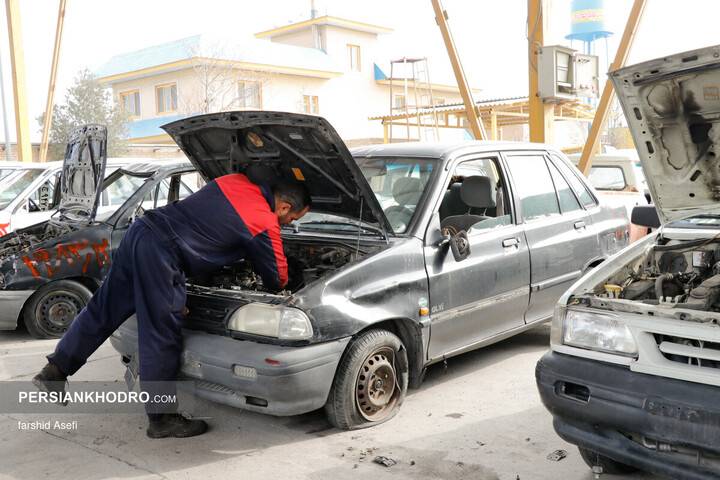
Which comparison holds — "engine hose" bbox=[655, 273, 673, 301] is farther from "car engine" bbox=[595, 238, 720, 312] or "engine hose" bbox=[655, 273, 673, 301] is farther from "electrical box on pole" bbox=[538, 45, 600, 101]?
"electrical box on pole" bbox=[538, 45, 600, 101]

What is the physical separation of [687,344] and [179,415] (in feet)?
9.23

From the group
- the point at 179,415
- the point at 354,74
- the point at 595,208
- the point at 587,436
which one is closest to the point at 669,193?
the point at 587,436

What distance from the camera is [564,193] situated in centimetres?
545

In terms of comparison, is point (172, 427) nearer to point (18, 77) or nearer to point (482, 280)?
point (482, 280)

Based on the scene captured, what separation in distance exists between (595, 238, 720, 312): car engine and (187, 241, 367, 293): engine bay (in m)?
1.66

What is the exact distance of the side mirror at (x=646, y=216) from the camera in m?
4.29

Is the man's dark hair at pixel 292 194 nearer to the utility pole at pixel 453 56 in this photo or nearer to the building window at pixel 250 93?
the utility pole at pixel 453 56

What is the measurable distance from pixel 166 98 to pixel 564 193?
2791 centimetres

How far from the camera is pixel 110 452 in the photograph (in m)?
3.74

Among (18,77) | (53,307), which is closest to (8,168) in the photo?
(53,307)

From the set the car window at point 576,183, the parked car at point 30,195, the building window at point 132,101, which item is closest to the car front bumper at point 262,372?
the car window at point 576,183

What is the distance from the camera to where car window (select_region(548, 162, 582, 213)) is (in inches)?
212

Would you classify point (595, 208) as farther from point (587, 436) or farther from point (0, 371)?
point (0, 371)

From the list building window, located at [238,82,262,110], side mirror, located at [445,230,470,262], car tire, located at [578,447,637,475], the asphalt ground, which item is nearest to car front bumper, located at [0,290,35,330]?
the asphalt ground
